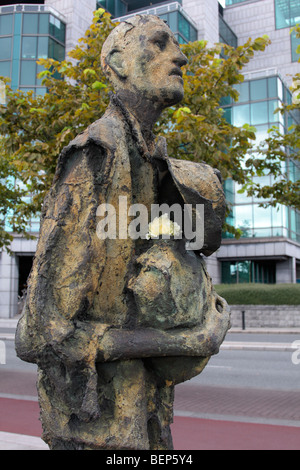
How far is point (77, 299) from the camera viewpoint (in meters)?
1.94

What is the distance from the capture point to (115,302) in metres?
2.12

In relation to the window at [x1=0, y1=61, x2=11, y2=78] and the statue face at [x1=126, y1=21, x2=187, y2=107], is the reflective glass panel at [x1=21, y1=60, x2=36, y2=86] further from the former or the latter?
the statue face at [x1=126, y1=21, x2=187, y2=107]

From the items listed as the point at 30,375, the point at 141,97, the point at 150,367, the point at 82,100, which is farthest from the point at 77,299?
the point at 30,375

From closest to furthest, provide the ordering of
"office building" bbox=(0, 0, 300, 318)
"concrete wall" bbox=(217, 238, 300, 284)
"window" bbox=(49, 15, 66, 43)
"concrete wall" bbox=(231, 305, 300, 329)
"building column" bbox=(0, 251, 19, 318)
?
"concrete wall" bbox=(231, 305, 300, 329), "building column" bbox=(0, 251, 19, 318), "office building" bbox=(0, 0, 300, 318), "window" bbox=(49, 15, 66, 43), "concrete wall" bbox=(217, 238, 300, 284)

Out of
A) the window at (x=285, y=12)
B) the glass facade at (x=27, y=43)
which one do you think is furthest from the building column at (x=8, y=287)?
the window at (x=285, y=12)

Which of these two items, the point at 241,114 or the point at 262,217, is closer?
the point at 262,217

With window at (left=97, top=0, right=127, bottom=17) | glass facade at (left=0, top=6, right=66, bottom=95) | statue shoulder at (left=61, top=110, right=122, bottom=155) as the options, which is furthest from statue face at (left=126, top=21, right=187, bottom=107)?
window at (left=97, top=0, right=127, bottom=17)

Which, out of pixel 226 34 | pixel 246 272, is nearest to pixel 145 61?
pixel 246 272

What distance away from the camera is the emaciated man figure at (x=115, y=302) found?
74.9 inches

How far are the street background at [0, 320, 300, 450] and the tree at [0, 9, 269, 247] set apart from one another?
405cm

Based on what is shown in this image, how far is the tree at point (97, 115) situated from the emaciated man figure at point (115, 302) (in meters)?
6.48

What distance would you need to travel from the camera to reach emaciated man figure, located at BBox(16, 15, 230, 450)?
190 centimetres

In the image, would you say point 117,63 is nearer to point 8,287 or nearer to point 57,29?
point 8,287

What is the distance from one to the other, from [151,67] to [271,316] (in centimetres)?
2390
